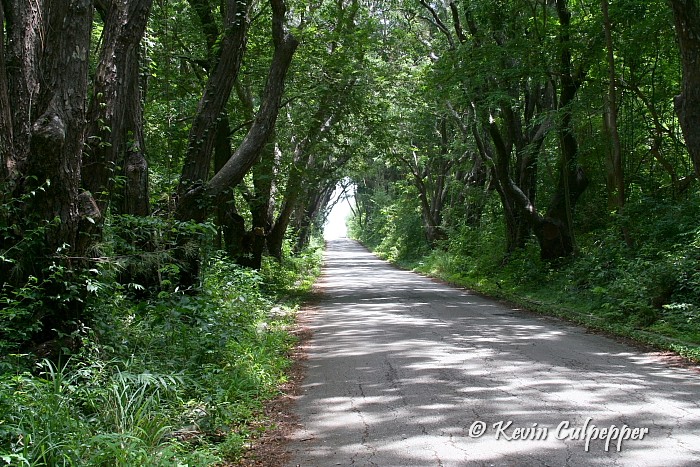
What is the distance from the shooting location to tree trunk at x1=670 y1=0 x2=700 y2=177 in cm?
959

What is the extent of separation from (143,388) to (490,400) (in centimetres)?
345

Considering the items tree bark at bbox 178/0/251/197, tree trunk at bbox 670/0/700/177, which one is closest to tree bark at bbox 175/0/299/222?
tree bark at bbox 178/0/251/197

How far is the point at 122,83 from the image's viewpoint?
23.5 ft

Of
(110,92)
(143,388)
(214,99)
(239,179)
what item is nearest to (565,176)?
(239,179)

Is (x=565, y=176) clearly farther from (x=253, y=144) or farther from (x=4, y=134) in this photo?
(x=4, y=134)

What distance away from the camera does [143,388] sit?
4906 millimetres

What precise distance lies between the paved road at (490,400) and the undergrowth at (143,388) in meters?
0.73

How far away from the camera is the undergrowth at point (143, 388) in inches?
160

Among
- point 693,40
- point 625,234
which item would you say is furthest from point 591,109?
point 693,40

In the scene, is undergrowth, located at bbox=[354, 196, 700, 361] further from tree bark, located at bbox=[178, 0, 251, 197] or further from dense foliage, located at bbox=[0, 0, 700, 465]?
tree bark, located at bbox=[178, 0, 251, 197]

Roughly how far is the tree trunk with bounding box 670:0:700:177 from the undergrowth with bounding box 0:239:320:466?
24.6 feet

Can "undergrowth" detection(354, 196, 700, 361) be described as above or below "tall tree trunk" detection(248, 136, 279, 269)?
below

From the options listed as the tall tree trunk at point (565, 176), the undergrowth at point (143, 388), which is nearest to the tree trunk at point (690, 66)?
the tall tree trunk at point (565, 176)

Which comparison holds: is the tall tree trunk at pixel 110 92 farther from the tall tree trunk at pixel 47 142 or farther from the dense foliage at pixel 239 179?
the tall tree trunk at pixel 47 142
